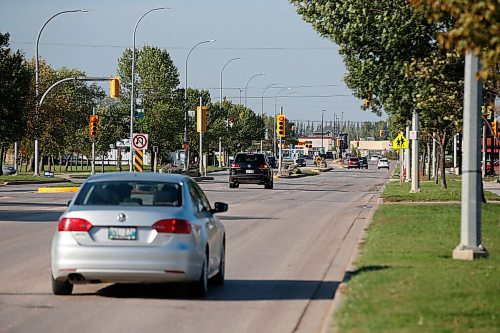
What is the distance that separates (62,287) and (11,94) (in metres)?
51.8

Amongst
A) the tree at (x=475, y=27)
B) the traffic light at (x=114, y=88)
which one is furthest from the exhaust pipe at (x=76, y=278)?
the traffic light at (x=114, y=88)

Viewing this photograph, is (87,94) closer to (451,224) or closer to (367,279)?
(451,224)

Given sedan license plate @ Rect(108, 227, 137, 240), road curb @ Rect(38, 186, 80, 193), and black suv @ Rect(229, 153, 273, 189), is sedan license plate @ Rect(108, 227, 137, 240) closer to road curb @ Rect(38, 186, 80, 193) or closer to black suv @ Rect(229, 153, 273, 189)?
road curb @ Rect(38, 186, 80, 193)

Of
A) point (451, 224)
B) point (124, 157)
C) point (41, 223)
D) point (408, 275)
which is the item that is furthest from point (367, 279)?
point (124, 157)

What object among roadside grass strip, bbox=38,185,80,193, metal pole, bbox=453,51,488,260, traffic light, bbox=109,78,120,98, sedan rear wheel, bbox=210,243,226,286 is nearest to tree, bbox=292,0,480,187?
metal pole, bbox=453,51,488,260

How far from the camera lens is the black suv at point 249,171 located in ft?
174

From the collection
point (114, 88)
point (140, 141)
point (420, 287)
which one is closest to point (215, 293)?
point (420, 287)

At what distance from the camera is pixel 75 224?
12.0 meters

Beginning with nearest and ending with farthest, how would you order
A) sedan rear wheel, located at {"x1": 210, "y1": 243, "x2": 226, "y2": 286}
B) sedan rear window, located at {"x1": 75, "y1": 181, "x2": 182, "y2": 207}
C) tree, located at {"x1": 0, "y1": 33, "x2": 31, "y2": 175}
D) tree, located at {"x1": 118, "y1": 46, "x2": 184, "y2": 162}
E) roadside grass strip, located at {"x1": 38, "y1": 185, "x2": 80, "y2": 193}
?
sedan rear window, located at {"x1": 75, "y1": 181, "x2": 182, "y2": 207} < sedan rear wheel, located at {"x1": 210, "y1": 243, "x2": 226, "y2": 286} < roadside grass strip, located at {"x1": 38, "y1": 185, "x2": 80, "y2": 193} < tree, located at {"x1": 0, "y1": 33, "x2": 31, "y2": 175} < tree, located at {"x1": 118, "y1": 46, "x2": 184, "y2": 162}

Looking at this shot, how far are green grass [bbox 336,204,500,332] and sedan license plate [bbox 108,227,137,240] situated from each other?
8.35ft

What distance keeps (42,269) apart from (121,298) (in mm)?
3226

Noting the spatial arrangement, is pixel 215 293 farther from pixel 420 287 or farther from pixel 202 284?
pixel 420 287

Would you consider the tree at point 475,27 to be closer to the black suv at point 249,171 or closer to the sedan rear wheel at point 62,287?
the sedan rear wheel at point 62,287

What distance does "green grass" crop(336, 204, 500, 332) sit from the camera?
377 inches
